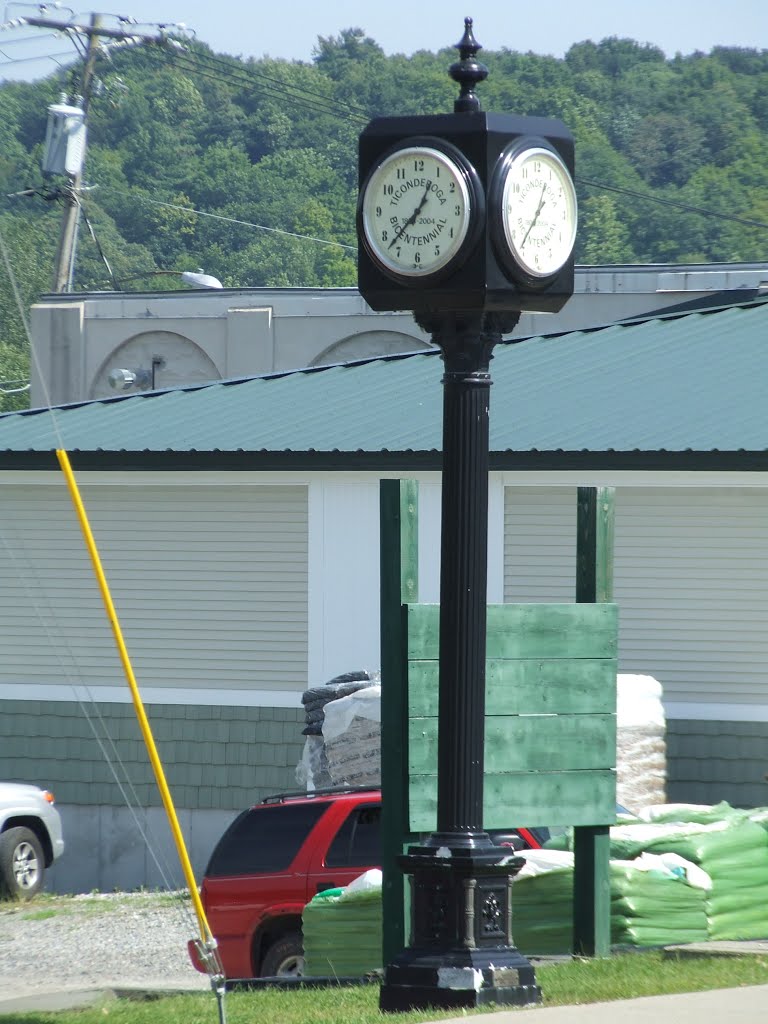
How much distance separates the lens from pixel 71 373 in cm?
4106

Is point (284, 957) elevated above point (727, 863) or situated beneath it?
situated beneath

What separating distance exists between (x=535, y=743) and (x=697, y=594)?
734 cm

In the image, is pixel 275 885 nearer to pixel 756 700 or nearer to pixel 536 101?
pixel 756 700

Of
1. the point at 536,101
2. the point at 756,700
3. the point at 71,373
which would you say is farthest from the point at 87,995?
the point at 536,101

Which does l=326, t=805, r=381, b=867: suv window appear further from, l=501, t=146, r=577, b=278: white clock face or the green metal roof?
l=501, t=146, r=577, b=278: white clock face

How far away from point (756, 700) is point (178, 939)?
5.73 metres

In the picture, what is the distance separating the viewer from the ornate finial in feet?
28.2

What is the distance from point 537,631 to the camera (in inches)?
400

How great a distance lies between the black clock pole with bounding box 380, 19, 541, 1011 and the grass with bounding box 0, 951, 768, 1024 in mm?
204

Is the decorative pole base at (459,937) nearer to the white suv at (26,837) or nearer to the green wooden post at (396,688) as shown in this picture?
the green wooden post at (396,688)

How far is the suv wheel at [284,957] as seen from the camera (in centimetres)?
1286

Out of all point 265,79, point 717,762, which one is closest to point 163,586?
point 717,762

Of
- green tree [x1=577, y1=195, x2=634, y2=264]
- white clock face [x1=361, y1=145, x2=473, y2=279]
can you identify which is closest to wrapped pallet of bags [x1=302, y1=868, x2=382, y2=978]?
white clock face [x1=361, y1=145, x2=473, y2=279]

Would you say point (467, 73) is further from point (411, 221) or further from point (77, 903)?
point (77, 903)
